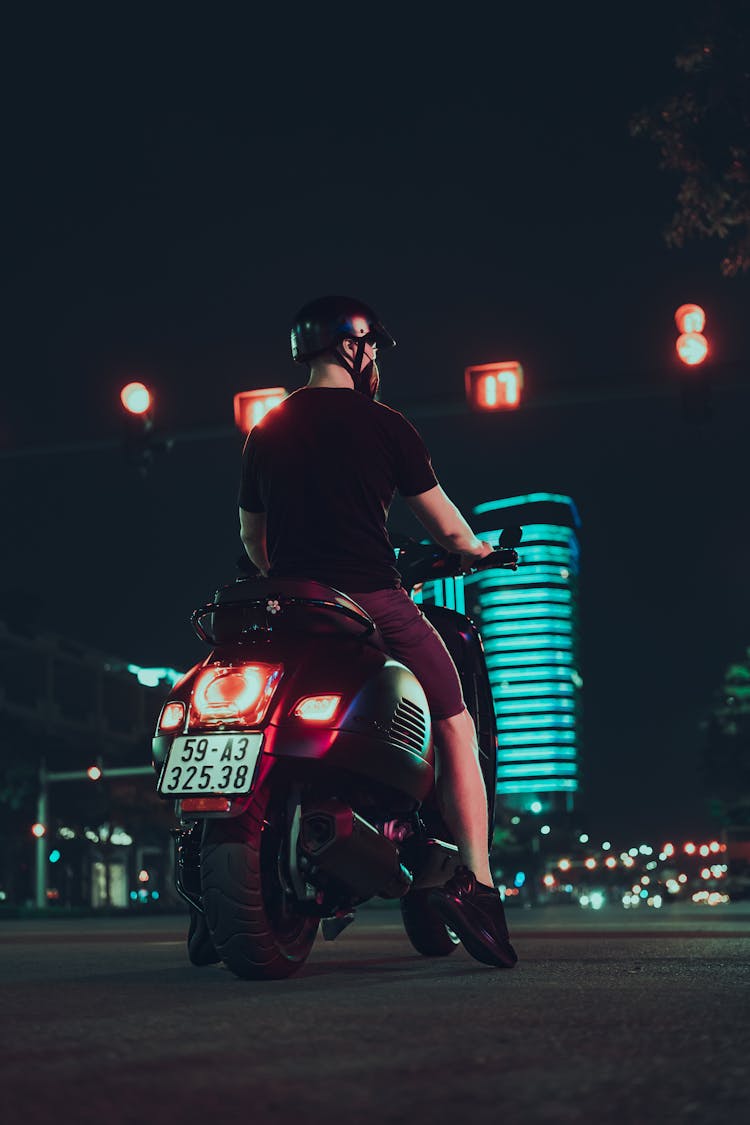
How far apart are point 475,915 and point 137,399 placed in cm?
1287

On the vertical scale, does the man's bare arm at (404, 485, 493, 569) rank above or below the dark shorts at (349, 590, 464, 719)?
above

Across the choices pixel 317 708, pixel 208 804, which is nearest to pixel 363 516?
pixel 317 708

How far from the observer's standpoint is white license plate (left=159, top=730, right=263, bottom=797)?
4715 mm

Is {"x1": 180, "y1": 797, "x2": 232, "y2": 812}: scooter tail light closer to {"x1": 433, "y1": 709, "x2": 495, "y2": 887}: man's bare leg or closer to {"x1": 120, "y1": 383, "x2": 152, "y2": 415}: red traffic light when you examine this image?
{"x1": 433, "y1": 709, "x2": 495, "y2": 887}: man's bare leg

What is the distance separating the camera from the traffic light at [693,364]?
1609cm

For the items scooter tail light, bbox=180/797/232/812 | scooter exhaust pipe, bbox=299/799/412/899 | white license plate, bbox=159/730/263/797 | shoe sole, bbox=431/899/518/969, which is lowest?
shoe sole, bbox=431/899/518/969

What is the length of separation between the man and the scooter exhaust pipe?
363 millimetres

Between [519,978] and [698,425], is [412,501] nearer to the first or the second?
[519,978]

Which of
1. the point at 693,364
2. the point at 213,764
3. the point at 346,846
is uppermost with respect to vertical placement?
the point at 693,364

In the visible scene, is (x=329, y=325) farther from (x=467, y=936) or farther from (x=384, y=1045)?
(x=384, y=1045)

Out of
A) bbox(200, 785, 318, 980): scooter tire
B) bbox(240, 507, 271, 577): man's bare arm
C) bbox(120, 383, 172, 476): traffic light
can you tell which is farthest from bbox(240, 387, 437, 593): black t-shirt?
bbox(120, 383, 172, 476): traffic light

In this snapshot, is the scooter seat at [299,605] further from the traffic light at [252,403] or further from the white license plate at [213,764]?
the traffic light at [252,403]

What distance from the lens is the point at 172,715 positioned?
5.11 m

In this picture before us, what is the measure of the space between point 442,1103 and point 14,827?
6457 centimetres
